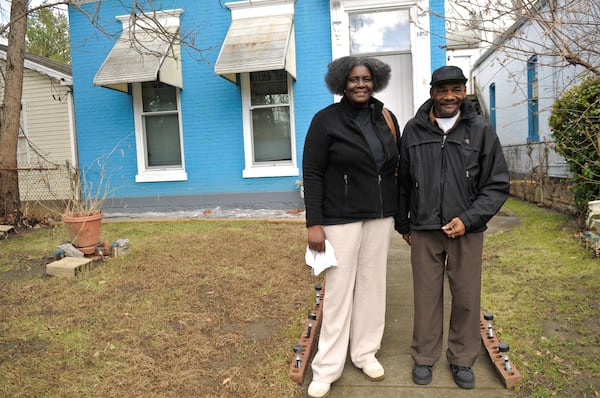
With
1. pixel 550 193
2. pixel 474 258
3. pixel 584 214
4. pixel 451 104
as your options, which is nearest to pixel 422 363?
pixel 474 258

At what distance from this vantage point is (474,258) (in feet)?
9.36

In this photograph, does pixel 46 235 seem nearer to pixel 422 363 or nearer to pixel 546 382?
pixel 422 363

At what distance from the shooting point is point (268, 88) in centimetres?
948

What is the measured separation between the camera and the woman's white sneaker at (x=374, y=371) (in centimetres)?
301

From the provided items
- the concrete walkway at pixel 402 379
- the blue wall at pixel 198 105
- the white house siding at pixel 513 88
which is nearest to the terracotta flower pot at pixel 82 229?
the blue wall at pixel 198 105

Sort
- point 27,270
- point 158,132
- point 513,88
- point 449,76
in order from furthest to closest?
point 513,88
point 158,132
point 27,270
point 449,76

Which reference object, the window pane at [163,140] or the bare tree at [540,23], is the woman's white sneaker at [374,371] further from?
the window pane at [163,140]

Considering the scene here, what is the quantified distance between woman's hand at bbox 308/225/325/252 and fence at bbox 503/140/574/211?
5.82 m

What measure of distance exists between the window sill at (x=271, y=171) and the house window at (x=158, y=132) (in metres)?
1.41

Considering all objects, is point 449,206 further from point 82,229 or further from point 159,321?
point 82,229

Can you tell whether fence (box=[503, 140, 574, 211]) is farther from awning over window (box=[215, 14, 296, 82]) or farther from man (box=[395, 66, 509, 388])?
man (box=[395, 66, 509, 388])

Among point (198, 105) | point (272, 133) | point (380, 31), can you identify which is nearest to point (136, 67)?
point (198, 105)

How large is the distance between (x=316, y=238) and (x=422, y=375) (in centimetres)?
111

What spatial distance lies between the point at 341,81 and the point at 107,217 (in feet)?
28.1
